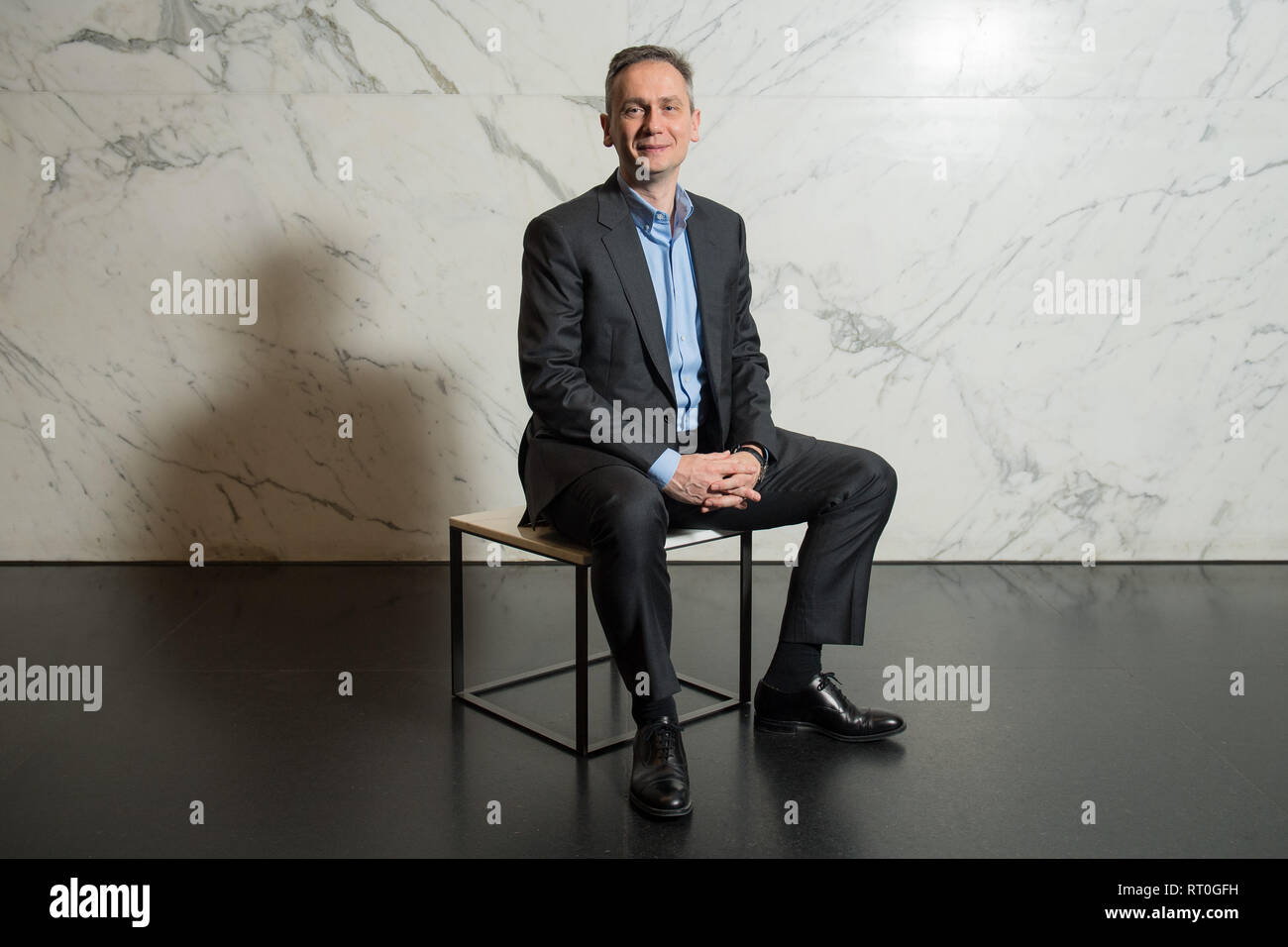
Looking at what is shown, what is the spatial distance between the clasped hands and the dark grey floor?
462 mm

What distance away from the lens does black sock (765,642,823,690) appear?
99.3 inches

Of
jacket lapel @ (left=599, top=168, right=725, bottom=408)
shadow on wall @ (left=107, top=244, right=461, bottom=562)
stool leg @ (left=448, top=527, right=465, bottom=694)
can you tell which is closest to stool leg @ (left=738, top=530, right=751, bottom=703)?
jacket lapel @ (left=599, top=168, right=725, bottom=408)

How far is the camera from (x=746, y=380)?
2686 millimetres

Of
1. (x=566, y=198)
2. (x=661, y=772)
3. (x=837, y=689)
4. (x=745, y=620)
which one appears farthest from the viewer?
(x=566, y=198)

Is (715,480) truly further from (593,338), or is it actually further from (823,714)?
(823,714)

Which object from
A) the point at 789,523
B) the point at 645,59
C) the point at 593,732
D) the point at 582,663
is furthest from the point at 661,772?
the point at 645,59

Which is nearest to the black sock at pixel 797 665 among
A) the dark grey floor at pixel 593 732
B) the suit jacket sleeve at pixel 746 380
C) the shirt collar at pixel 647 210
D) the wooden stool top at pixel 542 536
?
the dark grey floor at pixel 593 732

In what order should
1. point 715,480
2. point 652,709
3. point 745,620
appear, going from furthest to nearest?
point 745,620 < point 715,480 < point 652,709

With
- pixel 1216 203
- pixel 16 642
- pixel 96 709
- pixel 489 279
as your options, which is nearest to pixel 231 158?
pixel 489 279

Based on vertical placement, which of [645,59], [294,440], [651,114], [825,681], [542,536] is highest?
[645,59]

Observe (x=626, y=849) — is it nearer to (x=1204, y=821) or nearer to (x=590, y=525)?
(x=590, y=525)

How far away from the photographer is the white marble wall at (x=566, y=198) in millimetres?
3715

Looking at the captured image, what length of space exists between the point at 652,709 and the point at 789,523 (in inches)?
19.7
